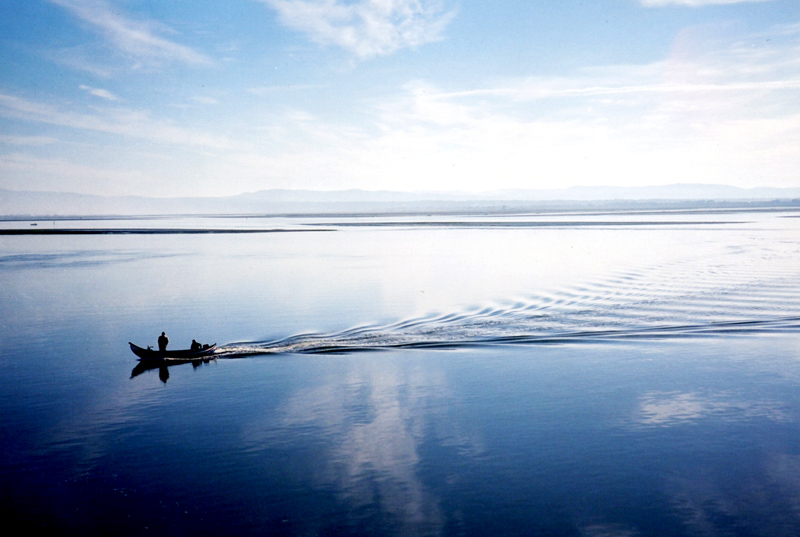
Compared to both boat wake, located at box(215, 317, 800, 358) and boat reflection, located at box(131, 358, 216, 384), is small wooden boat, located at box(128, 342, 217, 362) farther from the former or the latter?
boat wake, located at box(215, 317, 800, 358)

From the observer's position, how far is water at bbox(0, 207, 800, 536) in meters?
16.2

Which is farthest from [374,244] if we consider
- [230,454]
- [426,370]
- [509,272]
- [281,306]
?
[230,454]

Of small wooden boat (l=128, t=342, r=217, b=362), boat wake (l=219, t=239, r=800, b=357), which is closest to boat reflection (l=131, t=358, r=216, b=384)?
small wooden boat (l=128, t=342, r=217, b=362)

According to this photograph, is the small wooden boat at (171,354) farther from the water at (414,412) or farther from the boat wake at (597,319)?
the boat wake at (597,319)

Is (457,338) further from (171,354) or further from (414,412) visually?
(171,354)

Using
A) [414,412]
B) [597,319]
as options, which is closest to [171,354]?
[414,412]

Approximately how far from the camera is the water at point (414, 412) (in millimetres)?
16234

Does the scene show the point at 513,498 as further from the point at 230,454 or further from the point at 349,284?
the point at 349,284

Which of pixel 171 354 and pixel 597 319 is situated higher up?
pixel 171 354

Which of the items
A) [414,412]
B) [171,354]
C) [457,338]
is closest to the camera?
[414,412]

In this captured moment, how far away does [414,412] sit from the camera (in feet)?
76.6

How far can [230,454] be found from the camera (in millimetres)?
19734

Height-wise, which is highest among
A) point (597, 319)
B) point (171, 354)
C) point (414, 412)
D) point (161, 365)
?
point (171, 354)

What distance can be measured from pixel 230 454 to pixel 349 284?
36.5m
